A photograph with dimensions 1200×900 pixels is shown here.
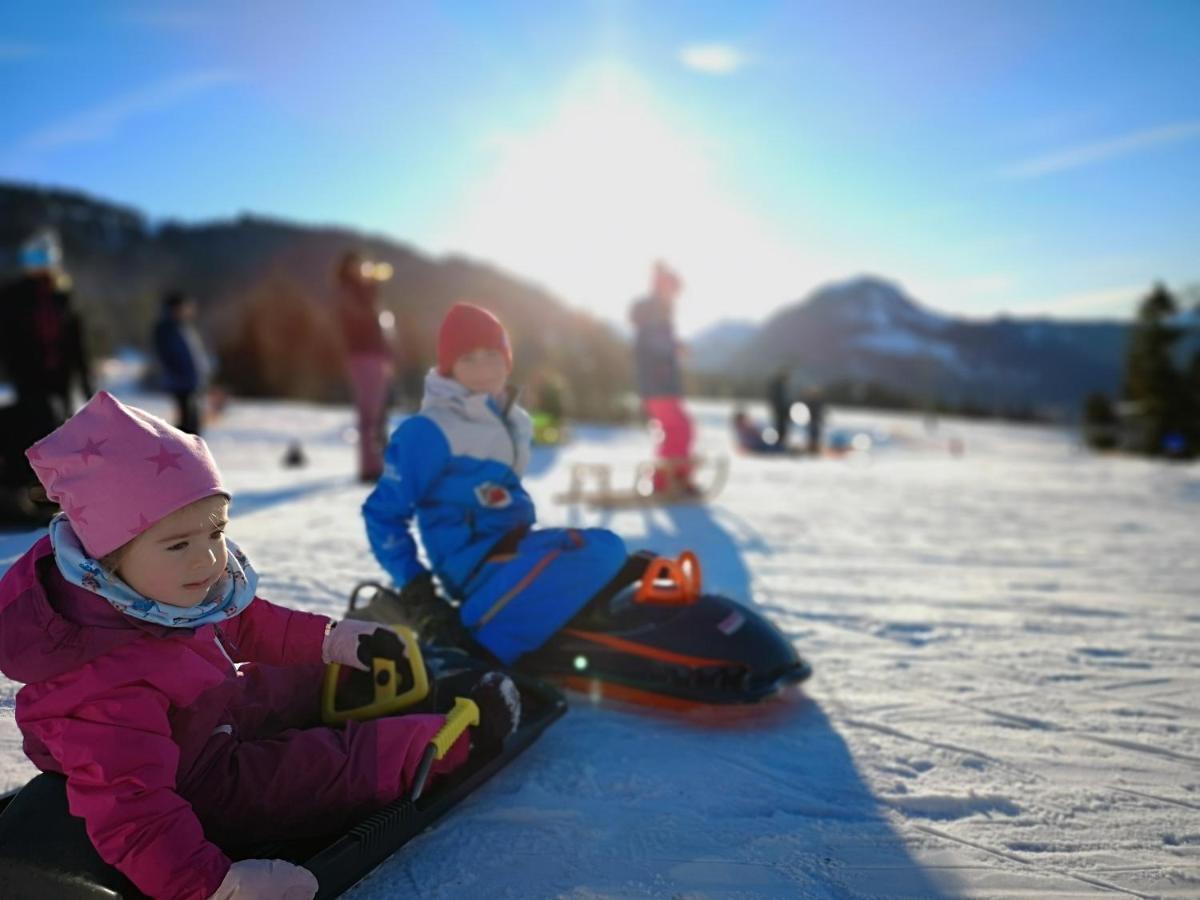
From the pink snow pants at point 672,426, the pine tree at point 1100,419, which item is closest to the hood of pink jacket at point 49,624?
the pink snow pants at point 672,426

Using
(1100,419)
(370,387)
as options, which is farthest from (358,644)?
(1100,419)

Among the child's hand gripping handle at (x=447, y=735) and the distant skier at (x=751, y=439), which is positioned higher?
the distant skier at (x=751, y=439)

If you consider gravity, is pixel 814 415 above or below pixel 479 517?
above

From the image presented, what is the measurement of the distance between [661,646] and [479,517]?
904 millimetres

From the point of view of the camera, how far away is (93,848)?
154 centimetres

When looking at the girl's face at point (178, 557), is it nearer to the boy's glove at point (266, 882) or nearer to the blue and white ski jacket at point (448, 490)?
the boy's glove at point (266, 882)

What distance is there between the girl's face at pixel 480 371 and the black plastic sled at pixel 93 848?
62.0 inches

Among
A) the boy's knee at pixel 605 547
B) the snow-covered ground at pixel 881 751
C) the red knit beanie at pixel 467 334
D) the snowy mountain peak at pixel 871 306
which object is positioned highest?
the snowy mountain peak at pixel 871 306

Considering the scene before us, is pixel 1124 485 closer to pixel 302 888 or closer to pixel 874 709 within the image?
pixel 874 709

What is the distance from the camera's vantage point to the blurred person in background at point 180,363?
8.49 meters

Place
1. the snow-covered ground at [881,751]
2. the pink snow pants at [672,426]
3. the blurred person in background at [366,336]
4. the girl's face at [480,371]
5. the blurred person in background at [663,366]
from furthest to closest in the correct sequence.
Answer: the pink snow pants at [672,426], the blurred person in background at [663,366], the blurred person in background at [366,336], the girl's face at [480,371], the snow-covered ground at [881,751]

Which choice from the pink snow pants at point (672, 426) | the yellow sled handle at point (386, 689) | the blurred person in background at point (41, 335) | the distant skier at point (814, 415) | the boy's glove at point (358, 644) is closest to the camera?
the boy's glove at point (358, 644)

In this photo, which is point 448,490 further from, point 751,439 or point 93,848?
point 751,439

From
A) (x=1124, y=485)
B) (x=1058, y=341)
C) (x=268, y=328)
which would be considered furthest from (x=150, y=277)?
(x=1058, y=341)
